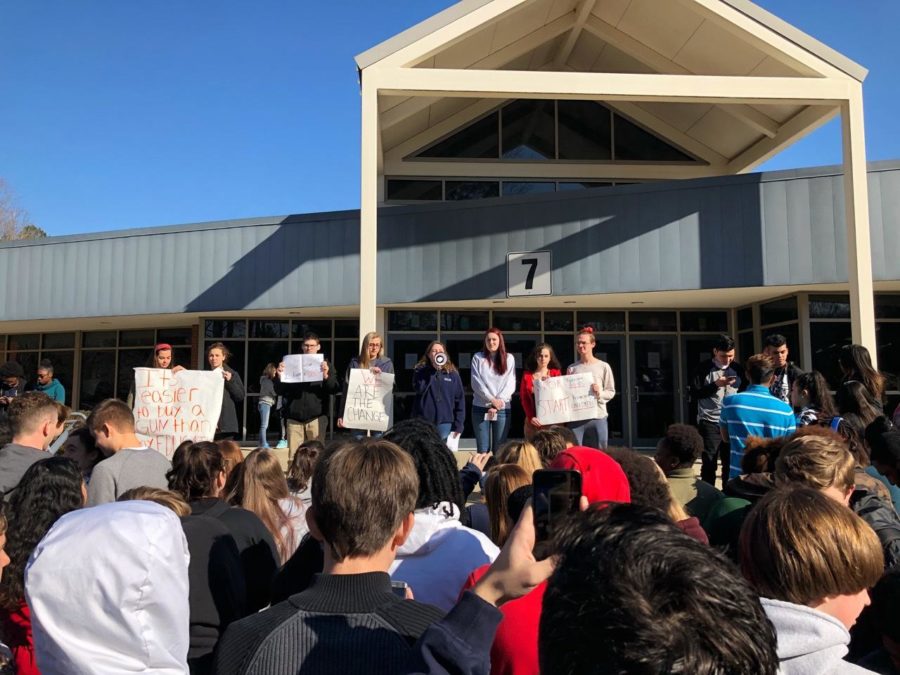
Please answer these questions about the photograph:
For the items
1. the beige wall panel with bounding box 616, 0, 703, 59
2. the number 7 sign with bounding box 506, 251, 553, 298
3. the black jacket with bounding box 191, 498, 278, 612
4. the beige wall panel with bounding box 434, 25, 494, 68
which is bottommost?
the black jacket with bounding box 191, 498, 278, 612

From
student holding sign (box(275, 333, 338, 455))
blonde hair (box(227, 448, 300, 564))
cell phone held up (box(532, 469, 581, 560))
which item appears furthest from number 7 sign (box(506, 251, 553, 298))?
cell phone held up (box(532, 469, 581, 560))

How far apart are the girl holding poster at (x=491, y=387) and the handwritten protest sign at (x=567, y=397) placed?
1.67 feet

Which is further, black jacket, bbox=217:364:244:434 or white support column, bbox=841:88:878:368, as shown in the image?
white support column, bbox=841:88:878:368

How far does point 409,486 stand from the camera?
1885 millimetres

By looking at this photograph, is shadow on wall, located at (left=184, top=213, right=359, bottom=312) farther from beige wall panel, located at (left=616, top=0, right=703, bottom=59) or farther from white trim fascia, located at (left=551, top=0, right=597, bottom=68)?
beige wall panel, located at (left=616, top=0, right=703, bottom=59)

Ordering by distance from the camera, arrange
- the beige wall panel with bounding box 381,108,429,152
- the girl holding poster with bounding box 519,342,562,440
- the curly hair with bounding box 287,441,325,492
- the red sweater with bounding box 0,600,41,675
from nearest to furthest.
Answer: the red sweater with bounding box 0,600,41,675, the curly hair with bounding box 287,441,325,492, the girl holding poster with bounding box 519,342,562,440, the beige wall panel with bounding box 381,108,429,152

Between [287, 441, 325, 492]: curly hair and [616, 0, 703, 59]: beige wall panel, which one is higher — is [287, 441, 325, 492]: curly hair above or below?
below

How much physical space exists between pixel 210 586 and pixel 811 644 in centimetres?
198

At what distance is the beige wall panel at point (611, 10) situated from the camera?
1271 centimetres

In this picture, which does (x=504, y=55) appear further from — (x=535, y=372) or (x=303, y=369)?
(x=303, y=369)

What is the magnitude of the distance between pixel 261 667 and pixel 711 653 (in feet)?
3.36

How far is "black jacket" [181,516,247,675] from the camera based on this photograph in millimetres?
2473

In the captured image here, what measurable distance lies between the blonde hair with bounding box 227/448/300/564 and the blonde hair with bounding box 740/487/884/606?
2597mm

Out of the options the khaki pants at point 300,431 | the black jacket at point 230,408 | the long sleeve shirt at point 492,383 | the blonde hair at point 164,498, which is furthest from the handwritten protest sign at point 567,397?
the blonde hair at point 164,498
